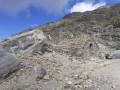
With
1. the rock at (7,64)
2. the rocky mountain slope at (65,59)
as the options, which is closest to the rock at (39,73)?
the rocky mountain slope at (65,59)

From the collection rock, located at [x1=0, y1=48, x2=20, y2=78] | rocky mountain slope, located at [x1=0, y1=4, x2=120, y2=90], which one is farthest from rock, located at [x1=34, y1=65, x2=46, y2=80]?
rock, located at [x1=0, y1=48, x2=20, y2=78]

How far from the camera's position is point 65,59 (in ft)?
34.9

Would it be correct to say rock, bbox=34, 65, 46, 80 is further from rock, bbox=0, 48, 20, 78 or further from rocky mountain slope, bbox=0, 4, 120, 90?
rock, bbox=0, 48, 20, 78

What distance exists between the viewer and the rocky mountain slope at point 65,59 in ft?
20.9

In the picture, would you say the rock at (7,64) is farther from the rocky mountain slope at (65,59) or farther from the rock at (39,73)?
the rock at (39,73)

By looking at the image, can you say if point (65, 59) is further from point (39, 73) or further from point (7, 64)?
point (7, 64)

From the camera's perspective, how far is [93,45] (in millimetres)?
14070

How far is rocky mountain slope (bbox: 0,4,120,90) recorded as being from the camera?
636 cm

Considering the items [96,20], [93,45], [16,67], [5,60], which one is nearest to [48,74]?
[16,67]

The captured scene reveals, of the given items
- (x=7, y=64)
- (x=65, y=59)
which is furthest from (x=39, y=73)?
(x=65, y=59)

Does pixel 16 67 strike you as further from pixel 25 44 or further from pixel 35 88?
pixel 25 44

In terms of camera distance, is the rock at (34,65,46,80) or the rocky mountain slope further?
the rock at (34,65,46,80)

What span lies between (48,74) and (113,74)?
450 centimetres

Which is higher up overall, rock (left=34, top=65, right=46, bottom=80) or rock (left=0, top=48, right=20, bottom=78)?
rock (left=0, top=48, right=20, bottom=78)
